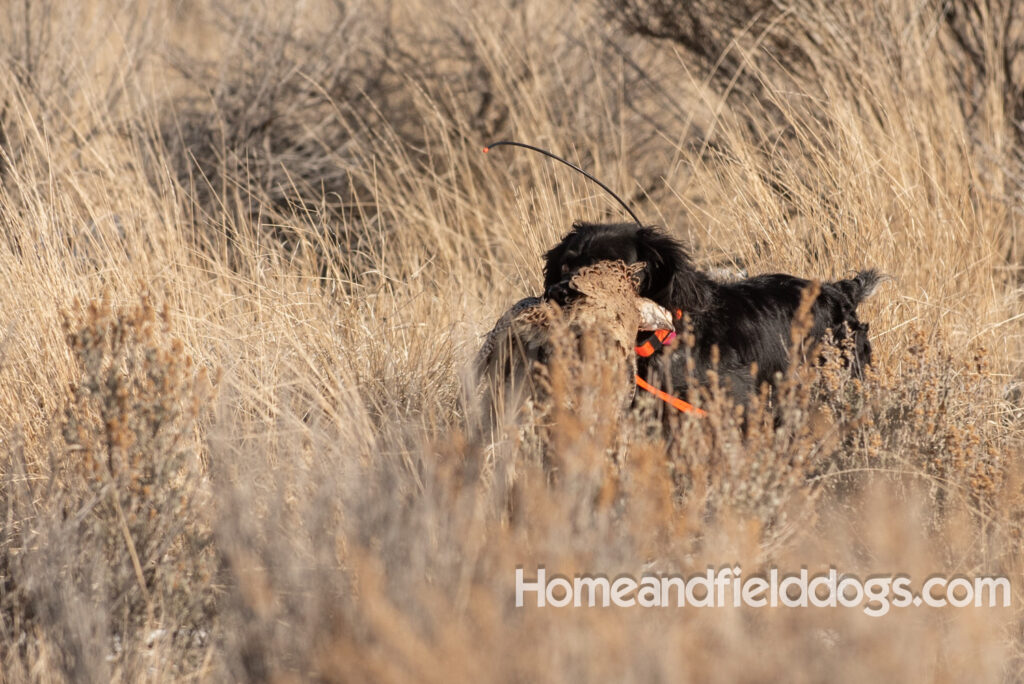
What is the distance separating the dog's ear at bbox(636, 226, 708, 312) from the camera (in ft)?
9.94

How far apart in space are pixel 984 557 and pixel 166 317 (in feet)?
→ 6.35

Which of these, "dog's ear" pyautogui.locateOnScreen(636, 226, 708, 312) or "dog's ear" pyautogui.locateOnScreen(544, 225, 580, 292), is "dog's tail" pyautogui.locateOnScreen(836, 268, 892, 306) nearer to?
"dog's ear" pyautogui.locateOnScreen(636, 226, 708, 312)

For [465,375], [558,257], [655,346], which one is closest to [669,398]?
[655,346]

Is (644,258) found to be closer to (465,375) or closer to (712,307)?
(712,307)

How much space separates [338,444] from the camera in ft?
8.21

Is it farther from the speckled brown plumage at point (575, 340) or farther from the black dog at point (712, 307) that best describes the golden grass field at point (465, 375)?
the black dog at point (712, 307)

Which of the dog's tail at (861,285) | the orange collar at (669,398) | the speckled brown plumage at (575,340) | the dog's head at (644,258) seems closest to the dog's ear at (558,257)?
the dog's head at (644,258)

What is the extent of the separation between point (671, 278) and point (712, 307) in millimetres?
181

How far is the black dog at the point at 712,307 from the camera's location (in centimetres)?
303

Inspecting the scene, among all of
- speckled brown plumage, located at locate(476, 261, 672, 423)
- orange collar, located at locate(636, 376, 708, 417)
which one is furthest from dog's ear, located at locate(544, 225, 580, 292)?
orange collar, located at locate(636, 376, 708, 417)

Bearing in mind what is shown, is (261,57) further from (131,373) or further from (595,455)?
(595,455)

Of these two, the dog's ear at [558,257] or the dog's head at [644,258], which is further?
the dog's ear at [558,257]

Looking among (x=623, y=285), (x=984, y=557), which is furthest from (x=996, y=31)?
(x=984, y=557)

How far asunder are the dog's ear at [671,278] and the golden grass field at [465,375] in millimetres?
395
